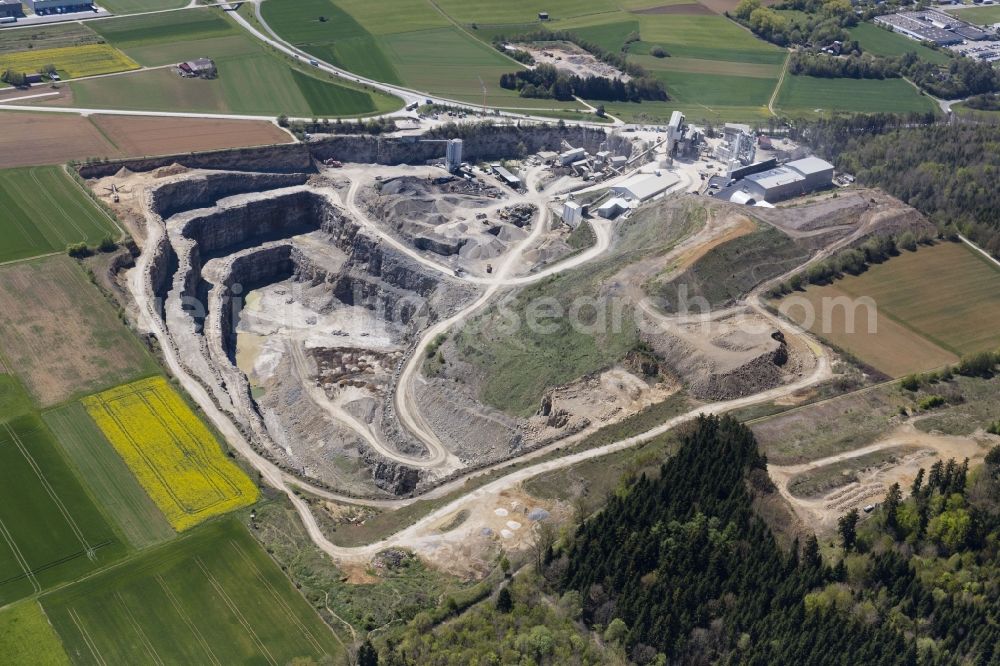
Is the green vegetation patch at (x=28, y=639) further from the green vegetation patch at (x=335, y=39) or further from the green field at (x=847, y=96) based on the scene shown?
the green field at (x=847, y=96)

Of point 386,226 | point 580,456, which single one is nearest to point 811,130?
point 386,226

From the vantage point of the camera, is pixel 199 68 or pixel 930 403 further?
pixel 199 68

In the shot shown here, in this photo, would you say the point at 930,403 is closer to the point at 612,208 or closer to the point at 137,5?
the point at 612,208

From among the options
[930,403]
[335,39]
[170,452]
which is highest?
[930,403]

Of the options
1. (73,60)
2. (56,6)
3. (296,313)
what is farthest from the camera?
(56,6)

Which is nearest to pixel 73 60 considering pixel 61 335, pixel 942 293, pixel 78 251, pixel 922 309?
pixel 78 251

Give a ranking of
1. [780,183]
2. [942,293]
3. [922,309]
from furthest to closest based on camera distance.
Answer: [780,183] < [942,293] < [922,309]

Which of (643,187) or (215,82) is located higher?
(215,82)

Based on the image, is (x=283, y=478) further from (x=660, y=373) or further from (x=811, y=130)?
(x=811, y=130)
